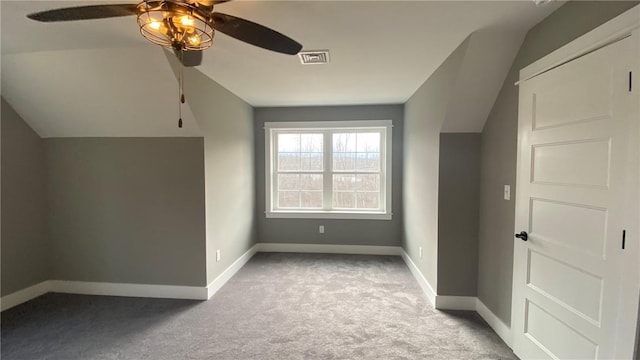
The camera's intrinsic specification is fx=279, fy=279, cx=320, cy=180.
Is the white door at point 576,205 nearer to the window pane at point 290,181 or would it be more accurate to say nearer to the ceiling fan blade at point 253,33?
the ceiling fan blade at point 253,33

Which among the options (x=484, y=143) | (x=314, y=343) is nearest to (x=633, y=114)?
(x=484, y=143)

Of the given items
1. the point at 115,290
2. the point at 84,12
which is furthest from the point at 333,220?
the point at 84,12

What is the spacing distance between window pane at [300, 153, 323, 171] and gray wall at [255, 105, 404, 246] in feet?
1.91

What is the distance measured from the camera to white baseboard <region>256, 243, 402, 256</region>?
436cm

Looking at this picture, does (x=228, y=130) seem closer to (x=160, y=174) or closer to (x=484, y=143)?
(x=160, y=174)

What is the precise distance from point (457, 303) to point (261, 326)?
188cm

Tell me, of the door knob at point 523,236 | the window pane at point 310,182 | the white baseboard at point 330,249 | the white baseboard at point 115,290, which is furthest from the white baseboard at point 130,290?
the door knob at point 523,236

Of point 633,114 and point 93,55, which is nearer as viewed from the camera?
point 633,114

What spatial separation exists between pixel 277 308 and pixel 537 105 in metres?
2.71

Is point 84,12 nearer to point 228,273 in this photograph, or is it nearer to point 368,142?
point 228,273

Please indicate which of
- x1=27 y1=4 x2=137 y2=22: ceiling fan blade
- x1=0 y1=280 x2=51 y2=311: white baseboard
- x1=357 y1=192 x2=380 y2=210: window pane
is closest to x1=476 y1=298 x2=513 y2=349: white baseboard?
x1=357 y1=192 x2=380 y2=210: window pane

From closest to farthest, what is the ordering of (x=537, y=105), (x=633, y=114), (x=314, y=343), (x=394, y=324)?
(x=633, y=114) → (x=537, y=105) → (x=314, y=343) → (x=394, y=324)

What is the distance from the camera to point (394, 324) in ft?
8.05

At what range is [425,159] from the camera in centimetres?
313
